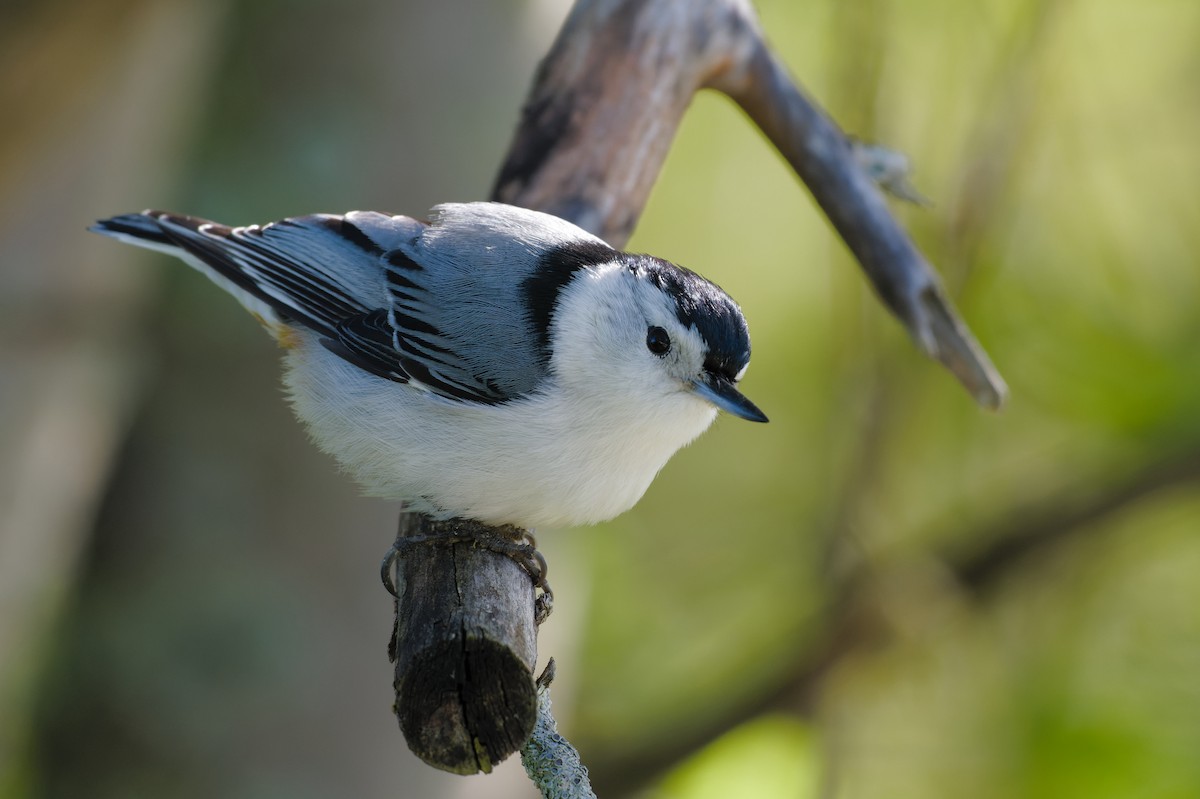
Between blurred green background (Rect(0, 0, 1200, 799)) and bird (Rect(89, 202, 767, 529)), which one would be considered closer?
bird (Rect(89, 202, 767, 529))

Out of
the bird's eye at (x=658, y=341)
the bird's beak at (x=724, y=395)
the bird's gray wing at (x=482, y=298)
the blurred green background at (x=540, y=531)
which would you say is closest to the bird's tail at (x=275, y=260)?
the bird's gray wing at (x=482, y=298)

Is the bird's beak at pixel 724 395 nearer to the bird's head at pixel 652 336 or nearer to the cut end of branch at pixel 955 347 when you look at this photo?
the bird's head at pixel 652 336

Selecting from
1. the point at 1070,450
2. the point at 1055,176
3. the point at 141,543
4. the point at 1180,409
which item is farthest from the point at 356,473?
the point at 1055,176

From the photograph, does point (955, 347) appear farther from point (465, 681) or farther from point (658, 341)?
point (465, 681)

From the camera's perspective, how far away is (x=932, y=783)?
393 centimetres

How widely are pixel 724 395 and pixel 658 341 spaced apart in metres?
0.14

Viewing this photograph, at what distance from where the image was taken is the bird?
67.6 inches

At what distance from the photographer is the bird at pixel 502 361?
5.63 feet

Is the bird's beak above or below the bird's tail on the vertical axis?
above

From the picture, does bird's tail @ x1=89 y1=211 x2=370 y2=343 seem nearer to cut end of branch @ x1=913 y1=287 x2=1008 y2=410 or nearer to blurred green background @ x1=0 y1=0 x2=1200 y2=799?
cut end of branch @ x1=913 y1=287 x2=1008 y2=410

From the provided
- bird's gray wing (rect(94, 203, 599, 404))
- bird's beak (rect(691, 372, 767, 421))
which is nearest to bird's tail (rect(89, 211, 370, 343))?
bird's gray wing (rect(94, 203, 599, 404))

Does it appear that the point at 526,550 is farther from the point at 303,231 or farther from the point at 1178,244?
the point at 1178,244

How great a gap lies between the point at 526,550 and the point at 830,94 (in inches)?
105

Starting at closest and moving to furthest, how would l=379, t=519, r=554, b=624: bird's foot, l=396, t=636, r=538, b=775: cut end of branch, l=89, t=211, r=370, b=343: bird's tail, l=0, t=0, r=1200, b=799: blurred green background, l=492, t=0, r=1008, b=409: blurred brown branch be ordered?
l=396, t=636, r=538, b=775: cut end of branch, l=379, t=519, r=554, b=624: bird's foot, l=89, t=211, r=370, b=343: bird's tail, l=492, t=0, r=1008, b=409: blurred brown branch, l=0, t=0, r=1200, b=799: blurred green background
